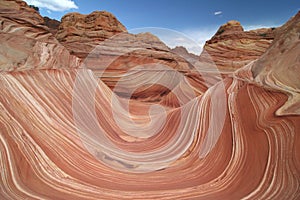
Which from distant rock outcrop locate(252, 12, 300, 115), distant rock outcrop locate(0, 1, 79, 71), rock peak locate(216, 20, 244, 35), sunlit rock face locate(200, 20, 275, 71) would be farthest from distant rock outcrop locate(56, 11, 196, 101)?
rock peak locate(216, 20, 244, 35)

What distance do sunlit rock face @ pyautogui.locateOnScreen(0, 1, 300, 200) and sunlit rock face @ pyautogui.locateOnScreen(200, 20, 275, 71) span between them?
7138 millimetres

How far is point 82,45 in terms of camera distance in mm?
6324

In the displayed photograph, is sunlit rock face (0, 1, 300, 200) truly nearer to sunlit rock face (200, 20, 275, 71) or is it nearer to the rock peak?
sunlit rock face (200, 20, 275, 71)

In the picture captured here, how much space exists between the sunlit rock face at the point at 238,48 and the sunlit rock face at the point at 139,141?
7138mm

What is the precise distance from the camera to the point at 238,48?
9.92m

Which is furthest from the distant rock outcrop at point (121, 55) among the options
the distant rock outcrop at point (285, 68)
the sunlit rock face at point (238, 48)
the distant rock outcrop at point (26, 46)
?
the sunlit rock face at point (238, 48)

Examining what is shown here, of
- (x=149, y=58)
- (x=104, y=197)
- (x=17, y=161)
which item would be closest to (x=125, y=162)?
(x=104, y=197)

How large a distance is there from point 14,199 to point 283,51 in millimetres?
2828

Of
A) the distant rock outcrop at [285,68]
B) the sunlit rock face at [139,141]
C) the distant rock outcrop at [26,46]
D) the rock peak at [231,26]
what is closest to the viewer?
the sunlit rock face at [139,141]

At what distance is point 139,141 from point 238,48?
8.89m

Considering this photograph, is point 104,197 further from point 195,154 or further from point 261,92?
point 261,92

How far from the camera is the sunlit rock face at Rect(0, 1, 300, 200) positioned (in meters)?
1.53

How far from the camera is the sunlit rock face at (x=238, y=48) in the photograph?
9570mm

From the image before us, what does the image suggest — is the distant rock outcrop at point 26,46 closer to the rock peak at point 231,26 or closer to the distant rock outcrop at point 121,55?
the distant rock outcrop at point 121,55
